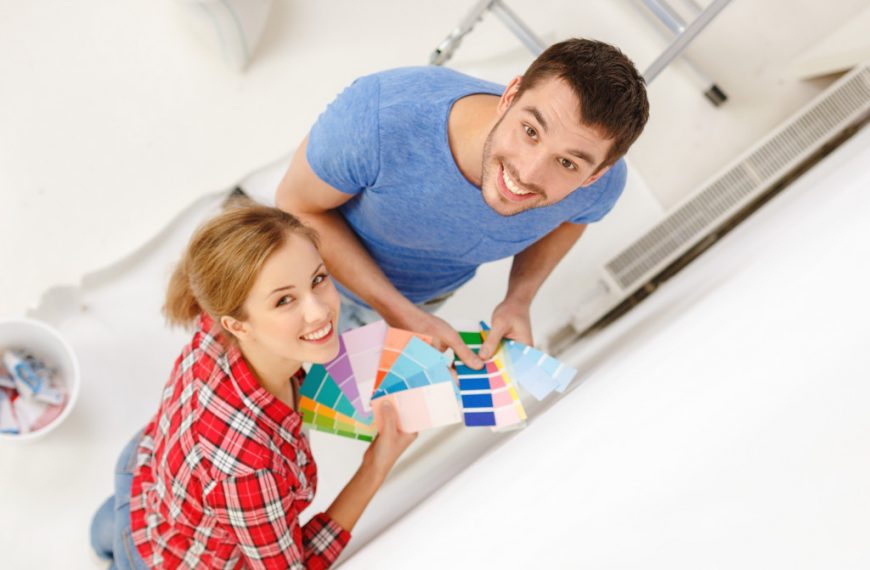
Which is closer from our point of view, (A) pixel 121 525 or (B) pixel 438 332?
(B) pixel 438 332

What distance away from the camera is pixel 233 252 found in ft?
3.08

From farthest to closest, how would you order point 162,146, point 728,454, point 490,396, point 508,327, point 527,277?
point 162,146 < point 527,277 < point 508,327 < point 490,396 < point 728,454

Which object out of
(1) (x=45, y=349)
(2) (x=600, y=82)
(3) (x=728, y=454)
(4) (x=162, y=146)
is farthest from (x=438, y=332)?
(4) (x=162, y=146)

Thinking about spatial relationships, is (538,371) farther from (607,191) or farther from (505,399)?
Result: (607,191)

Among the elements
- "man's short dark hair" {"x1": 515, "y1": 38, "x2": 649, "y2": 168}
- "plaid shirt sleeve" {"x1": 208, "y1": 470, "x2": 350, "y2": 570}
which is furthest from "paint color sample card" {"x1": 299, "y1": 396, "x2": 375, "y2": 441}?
"man's short dark hair" {"x1": 515, "y1": 38, "x2": 649, "y2": 168}

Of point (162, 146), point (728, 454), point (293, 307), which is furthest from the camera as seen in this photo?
point (162, 146)

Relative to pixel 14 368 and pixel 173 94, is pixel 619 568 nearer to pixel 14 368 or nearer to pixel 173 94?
pixel 14 368

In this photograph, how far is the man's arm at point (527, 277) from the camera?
118cm

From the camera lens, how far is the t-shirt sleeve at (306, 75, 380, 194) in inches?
38.6

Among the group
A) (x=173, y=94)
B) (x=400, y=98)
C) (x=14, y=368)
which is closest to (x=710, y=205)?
(x=400, y=98)

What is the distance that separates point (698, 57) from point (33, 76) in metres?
1.91

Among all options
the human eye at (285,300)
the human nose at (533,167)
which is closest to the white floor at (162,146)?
the human nose at (533,167)

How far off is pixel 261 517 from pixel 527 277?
2.14ft

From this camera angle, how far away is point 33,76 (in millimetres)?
1864
